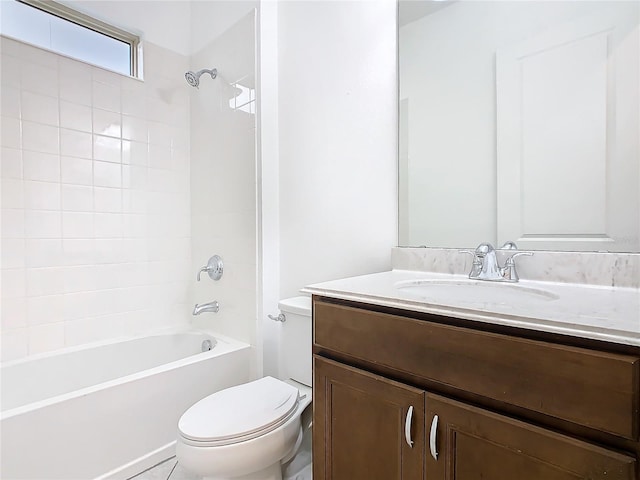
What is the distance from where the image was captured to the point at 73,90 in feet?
6.35

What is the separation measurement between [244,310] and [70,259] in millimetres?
988

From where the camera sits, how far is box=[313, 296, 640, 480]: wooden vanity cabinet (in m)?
0.60

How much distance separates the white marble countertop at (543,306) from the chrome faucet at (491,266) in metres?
0.04

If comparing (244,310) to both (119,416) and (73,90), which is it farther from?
(73,90)

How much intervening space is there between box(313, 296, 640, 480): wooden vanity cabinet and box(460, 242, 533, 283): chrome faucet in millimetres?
459

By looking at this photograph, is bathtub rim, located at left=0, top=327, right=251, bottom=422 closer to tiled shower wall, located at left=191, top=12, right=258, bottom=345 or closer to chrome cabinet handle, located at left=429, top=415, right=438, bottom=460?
tiled shower wall, located at left=191, top=12, right=258, bottom=345

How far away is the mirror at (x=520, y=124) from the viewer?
105 cm

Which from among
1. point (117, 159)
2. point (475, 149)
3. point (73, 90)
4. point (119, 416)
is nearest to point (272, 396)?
point (119, 416)

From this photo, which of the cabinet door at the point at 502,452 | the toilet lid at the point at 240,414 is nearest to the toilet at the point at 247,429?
the toilet lid at the point at 240,414

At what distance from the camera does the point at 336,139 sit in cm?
169

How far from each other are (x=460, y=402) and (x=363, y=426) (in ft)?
0.99

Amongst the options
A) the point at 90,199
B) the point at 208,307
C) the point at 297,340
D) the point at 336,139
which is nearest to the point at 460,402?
the point at 297,340

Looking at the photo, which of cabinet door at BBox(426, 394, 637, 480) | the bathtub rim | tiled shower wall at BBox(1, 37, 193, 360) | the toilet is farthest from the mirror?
tiled shower wall at BBox(1, 37, 193, 360)

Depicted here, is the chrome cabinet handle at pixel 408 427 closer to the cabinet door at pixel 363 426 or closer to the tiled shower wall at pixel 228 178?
the cabinet door at pixel 363 426
